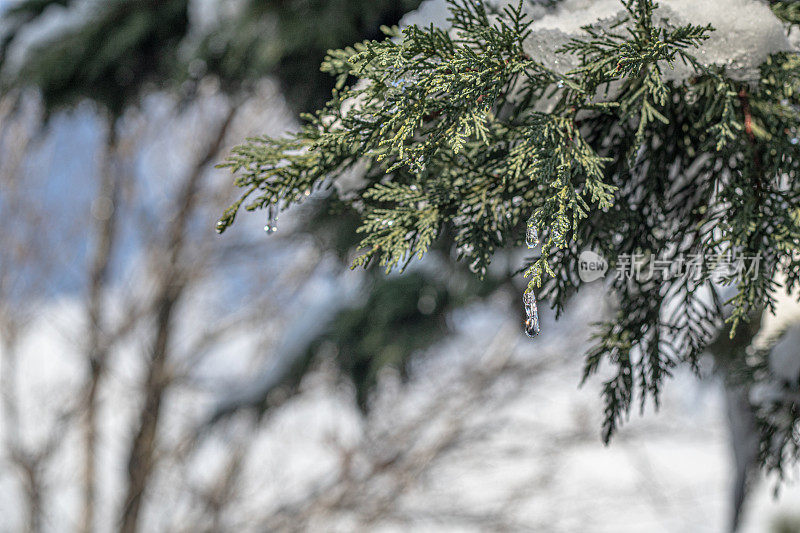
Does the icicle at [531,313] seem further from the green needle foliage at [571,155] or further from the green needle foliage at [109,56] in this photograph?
the green needle foliage at [109,56]

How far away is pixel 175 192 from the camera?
7.35 metres

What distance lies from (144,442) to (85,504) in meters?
0.88

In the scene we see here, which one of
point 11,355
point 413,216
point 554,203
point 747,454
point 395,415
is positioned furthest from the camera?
point 11,355

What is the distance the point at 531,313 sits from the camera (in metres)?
0.86

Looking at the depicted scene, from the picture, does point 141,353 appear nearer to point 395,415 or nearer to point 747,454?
point 395,415

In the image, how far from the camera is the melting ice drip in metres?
0.80

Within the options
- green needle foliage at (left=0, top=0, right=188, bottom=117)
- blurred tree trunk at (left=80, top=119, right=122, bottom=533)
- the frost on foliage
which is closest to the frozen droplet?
the frost on foliage

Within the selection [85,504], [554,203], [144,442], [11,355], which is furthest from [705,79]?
[11,355]

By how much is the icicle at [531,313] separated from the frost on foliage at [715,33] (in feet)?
1.01

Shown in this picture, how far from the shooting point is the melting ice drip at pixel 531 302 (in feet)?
2.61

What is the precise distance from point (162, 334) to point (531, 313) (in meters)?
6.45

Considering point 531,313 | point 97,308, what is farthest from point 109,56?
point 97,308

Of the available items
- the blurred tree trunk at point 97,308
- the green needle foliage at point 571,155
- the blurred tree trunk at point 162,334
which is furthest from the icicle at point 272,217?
the blurred tree trunk at point 97,308

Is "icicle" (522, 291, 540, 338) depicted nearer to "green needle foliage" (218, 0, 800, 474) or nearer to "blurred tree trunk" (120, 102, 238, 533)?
"green needle foliage" (218, 0, 800, 474)
